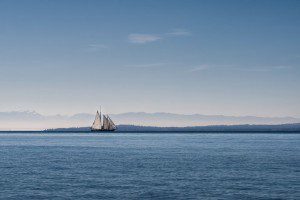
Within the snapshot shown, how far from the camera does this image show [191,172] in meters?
67.2

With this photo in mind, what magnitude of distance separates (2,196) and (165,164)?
3780 cm

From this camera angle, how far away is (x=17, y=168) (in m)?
74.6

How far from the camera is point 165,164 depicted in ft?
263

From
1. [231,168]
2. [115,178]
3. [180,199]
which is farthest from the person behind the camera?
[231,168]

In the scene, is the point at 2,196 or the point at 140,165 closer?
the point at 2,196

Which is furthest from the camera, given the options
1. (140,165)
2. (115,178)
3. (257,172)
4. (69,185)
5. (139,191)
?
(140,165)

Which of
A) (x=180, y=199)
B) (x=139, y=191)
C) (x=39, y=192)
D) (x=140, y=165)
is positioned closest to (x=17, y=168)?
(x=140, y=165)

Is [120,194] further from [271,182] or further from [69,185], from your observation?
[271,182]

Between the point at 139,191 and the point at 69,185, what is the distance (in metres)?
9.89

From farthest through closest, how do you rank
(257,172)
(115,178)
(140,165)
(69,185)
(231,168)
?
(140,165)
(231,168)
(257,172)
(115,178)
(69,185)

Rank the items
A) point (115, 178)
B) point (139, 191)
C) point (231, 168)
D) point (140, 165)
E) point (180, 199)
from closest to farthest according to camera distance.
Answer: point (180, 199)
point (139, 191)
point (115, 178)
point (231, 168)
point (140, 165)

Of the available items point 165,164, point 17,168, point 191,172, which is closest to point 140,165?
point 165,164

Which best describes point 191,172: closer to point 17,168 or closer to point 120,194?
point 120,194

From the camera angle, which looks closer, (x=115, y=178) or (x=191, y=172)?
(x=115, y=178)
